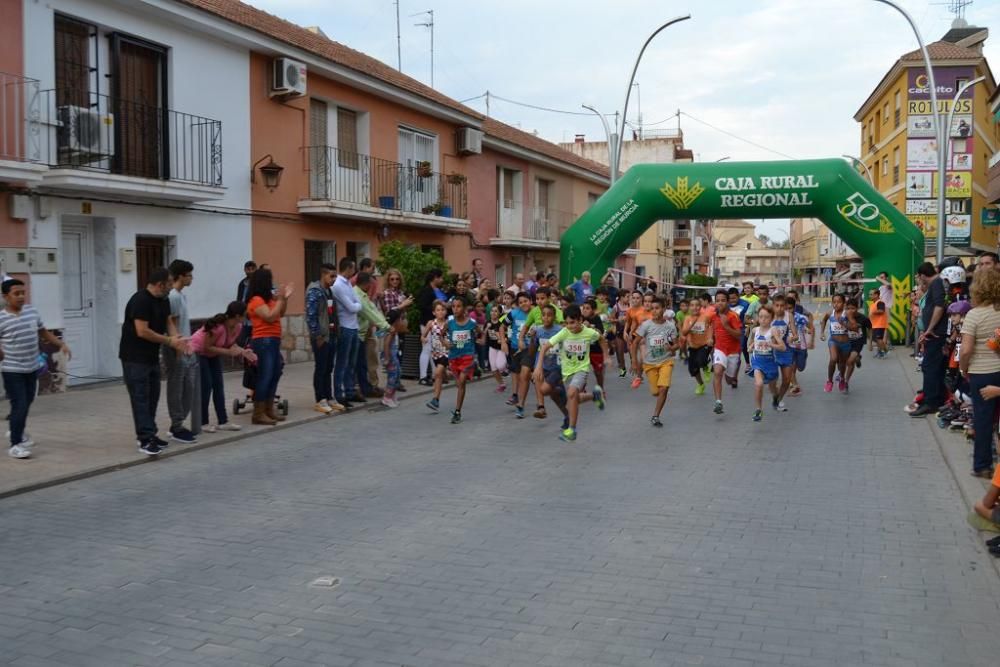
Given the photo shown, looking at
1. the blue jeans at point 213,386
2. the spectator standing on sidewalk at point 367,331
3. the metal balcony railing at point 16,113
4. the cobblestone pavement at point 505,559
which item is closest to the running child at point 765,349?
the cobblestone pavement at point 505,559

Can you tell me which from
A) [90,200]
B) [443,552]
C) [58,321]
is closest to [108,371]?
[58,321]

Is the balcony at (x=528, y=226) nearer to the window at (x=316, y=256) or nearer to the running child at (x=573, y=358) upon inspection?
the window at (x=316, y=256)

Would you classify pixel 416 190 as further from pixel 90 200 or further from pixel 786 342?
pixel 786 342

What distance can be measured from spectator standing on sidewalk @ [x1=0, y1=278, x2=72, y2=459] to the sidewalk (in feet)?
1.20

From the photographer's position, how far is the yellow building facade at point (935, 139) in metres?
38.8

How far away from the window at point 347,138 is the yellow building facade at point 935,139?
25.2 meters

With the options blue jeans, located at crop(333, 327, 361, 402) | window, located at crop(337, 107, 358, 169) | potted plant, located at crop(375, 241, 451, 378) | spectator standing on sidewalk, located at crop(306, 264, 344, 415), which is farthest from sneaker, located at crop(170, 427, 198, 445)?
window, located at crop(337, 107, 358, 169)

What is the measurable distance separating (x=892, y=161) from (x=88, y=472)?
4597 cm

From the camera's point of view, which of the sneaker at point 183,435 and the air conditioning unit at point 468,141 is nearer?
the sneaker at point 183,435

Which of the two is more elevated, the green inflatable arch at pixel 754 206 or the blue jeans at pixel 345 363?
the green inflatable arch at pixel 754 206

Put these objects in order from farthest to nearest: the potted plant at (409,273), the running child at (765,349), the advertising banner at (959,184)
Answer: the advertising banner at (959,184)
the potted plant at (409,273)
the running child at (765,349)

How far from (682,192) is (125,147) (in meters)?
10.7

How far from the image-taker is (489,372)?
1720 cm

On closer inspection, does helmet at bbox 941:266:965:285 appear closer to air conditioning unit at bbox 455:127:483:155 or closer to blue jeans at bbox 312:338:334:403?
blue jeans at bbox 312:338:334:403
